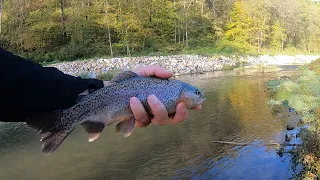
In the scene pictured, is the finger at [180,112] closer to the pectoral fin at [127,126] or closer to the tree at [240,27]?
the pectoral fin at [127,126]

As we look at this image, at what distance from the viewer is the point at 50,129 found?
231 cm

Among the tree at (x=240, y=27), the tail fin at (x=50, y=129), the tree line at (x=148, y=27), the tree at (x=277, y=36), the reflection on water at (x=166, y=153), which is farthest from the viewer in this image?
the tree at (x=277, y=36)

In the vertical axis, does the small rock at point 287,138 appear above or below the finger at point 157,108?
below

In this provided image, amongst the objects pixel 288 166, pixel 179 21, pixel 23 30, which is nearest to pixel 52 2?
pixel 23 30

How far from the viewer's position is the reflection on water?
988 cm

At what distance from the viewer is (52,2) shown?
4119 cm

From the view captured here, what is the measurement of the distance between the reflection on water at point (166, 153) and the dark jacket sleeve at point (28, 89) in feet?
25.5

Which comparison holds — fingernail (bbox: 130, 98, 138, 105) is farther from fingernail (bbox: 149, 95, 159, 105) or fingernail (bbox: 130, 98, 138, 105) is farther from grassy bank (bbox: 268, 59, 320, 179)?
grassy bank (bbox: 268, 59, 320, 179)

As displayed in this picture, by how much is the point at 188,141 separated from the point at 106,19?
3037 centimetres

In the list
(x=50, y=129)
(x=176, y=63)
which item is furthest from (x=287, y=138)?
(x=176, y=63)

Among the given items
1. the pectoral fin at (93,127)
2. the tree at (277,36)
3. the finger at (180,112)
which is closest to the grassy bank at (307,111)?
the finger at (180,112)

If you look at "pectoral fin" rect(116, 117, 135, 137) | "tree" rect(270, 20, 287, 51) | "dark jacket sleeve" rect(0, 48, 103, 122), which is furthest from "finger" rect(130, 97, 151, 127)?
"tree" rect(270, 20, 287, 51)

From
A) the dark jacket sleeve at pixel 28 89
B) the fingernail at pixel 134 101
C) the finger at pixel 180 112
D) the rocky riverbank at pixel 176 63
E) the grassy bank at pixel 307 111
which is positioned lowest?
the grassy bank at pixel 307 111

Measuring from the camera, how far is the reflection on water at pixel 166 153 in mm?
9883
